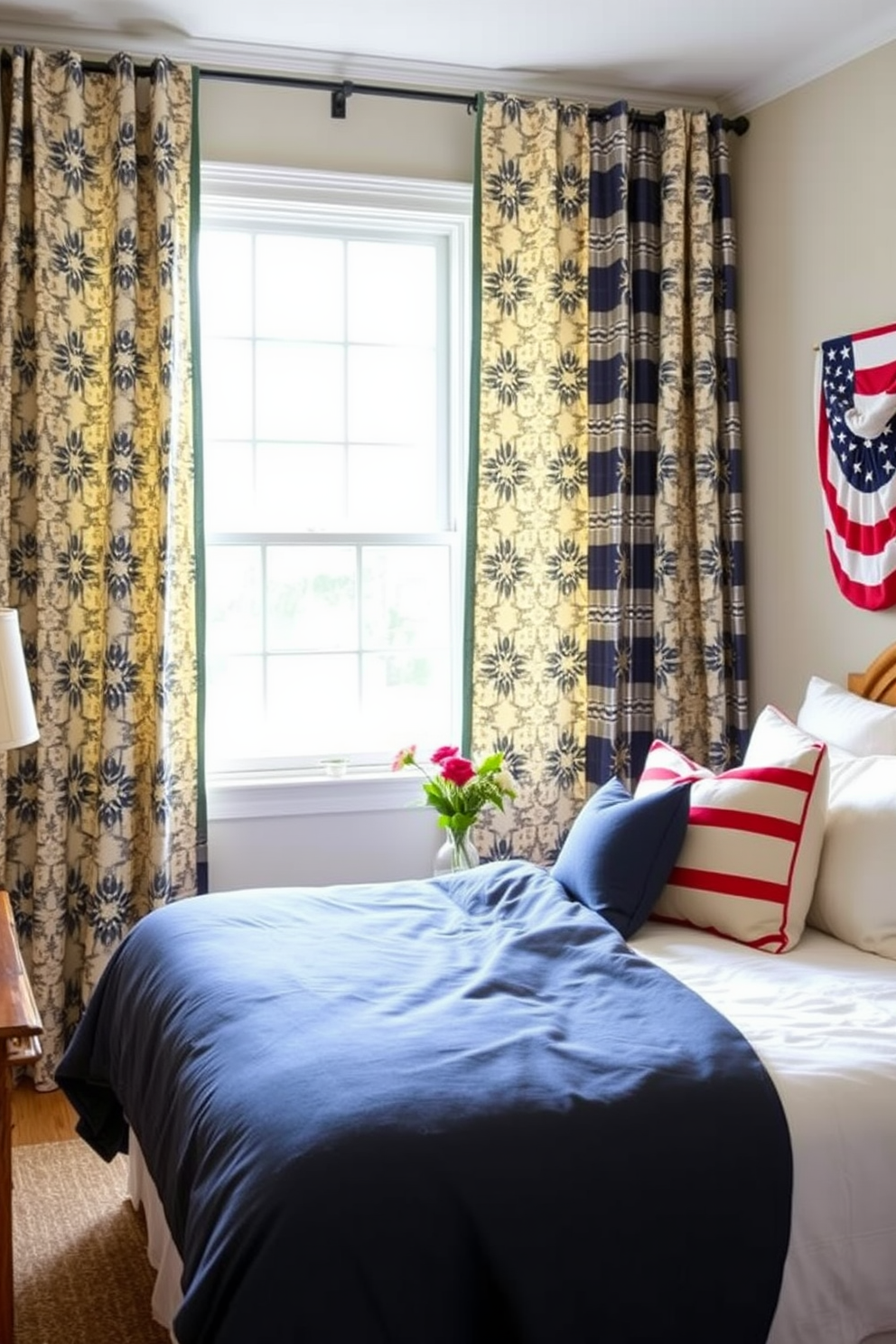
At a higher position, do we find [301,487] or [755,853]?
[301,487]

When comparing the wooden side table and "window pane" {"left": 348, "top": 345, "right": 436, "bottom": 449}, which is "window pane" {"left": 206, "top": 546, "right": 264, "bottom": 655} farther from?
the wooden side table

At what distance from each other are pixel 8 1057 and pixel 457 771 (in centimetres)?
178

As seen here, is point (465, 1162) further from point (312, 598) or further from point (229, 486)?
point (229, 486)

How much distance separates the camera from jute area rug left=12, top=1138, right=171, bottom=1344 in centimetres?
264

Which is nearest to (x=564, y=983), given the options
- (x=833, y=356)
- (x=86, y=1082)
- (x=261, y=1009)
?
(x=261, y=1009)

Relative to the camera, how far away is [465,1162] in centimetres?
190

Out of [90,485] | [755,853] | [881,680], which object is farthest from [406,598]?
[755,853]

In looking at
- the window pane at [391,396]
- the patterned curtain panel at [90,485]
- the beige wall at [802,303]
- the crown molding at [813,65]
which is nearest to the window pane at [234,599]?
the patterned curtain panel at [90,485]

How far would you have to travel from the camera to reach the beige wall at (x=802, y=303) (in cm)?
378

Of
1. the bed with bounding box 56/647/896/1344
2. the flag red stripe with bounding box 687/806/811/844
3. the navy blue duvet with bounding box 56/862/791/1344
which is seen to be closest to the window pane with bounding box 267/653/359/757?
the bed with bounding box 56/647/896/1344

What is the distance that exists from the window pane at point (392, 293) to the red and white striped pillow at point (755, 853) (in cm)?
193

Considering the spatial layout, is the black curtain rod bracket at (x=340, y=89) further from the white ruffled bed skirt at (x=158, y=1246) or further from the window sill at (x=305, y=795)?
the white ruffled bed skirt at (x=158, y=1246)

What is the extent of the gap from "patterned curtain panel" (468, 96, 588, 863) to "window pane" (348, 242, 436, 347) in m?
0.24

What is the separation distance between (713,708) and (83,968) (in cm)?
201
